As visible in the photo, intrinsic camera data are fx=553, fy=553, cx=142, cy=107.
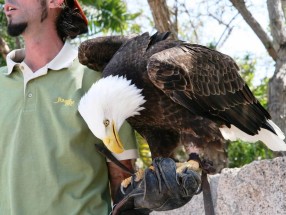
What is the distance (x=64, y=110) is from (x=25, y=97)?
0.23m

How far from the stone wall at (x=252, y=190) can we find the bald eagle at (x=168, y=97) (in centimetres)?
28

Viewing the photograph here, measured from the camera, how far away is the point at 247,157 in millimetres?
10281

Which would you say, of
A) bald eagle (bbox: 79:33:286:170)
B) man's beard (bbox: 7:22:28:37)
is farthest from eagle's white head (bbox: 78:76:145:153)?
man's beard (bbox: 7:22:28:37)

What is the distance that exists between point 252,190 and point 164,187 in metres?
1.06

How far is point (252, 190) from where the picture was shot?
3.47m

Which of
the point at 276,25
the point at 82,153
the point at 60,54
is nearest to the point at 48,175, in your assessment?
the point at 82,153

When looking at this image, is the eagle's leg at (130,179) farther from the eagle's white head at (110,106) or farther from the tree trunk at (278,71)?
the tree trunk at (278,71)

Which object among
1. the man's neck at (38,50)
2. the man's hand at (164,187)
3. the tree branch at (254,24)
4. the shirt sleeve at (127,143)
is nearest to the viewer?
the man's hand at (164,187)

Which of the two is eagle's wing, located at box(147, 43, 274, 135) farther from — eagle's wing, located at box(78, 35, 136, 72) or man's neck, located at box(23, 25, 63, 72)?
man's neck, located at box(23, 25, 63, 72)

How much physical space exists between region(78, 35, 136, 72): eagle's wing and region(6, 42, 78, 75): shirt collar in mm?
78

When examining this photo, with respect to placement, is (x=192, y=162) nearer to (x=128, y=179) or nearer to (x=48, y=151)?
(x=128, y=179)

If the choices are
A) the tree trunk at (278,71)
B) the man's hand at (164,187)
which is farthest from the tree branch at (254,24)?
the man's hand at (164,187)

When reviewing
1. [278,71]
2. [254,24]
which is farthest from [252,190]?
[254,24]

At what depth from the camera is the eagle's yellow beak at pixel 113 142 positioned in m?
2.87
